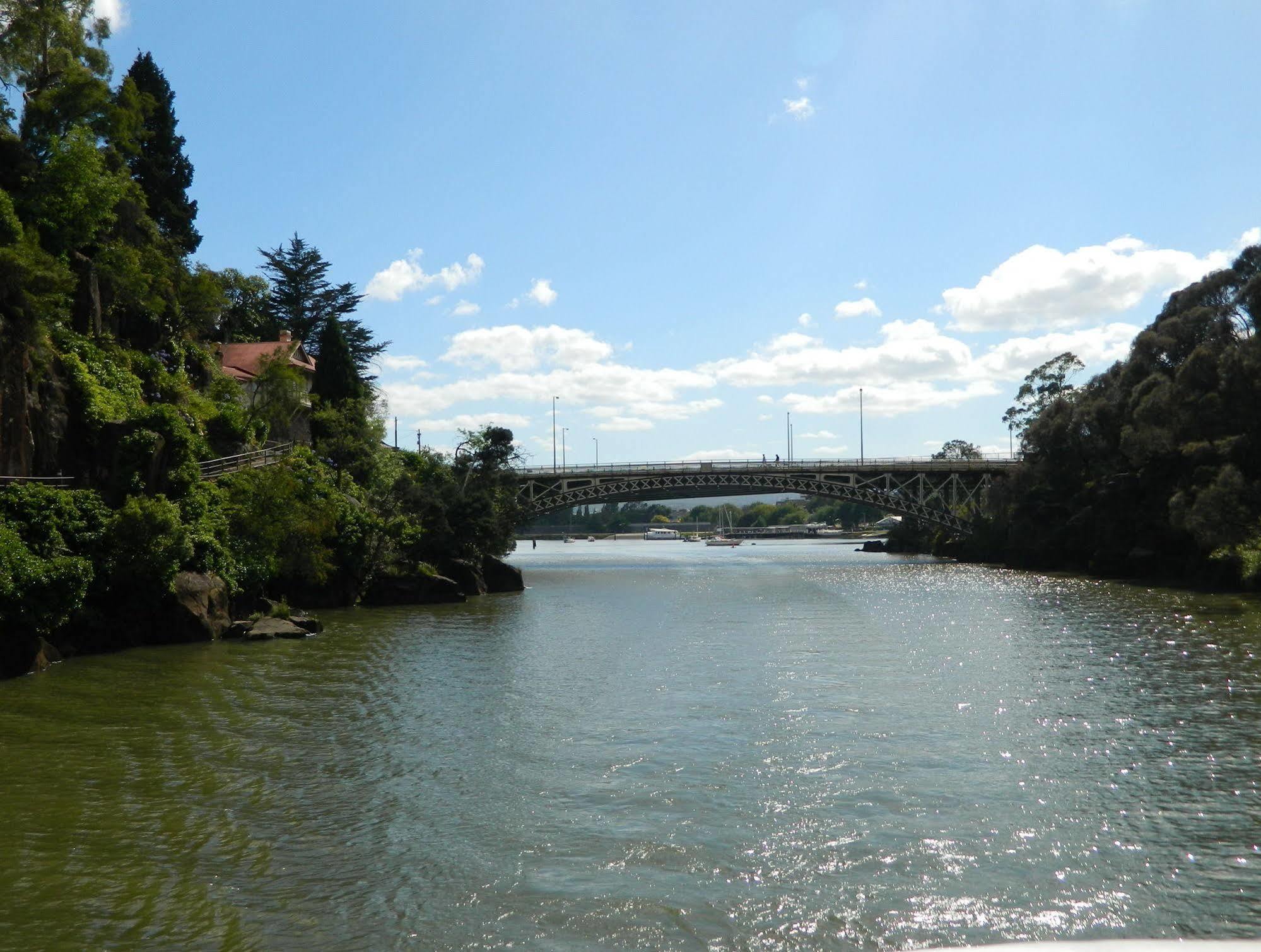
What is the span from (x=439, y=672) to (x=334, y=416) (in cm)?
3535

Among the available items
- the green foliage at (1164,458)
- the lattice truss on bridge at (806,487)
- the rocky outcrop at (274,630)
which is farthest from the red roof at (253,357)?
the green foliage at (1164,458)

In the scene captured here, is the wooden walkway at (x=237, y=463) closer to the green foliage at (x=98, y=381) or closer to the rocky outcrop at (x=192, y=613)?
the green foliage at (x=98, y=381)

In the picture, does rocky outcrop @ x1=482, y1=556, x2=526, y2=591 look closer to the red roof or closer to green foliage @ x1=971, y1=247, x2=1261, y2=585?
the red roof

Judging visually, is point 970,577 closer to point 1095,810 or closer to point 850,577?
point 850,577

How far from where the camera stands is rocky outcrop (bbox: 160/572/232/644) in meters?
33.4

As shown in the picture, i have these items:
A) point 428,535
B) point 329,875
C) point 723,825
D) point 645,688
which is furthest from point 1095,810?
point 428,535

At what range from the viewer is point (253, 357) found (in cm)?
6481

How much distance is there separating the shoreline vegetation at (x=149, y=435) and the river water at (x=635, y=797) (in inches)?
107

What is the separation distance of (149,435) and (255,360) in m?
31.1

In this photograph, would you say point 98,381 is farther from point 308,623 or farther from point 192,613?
point 308,623

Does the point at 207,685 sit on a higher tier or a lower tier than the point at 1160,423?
lower

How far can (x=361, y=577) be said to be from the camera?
48.3 metres

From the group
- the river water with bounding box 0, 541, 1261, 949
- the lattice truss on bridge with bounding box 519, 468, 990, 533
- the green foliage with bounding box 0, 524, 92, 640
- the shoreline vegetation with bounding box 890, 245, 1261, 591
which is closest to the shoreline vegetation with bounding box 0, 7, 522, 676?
the green foliage with bounding box 0, 524, 92, 640

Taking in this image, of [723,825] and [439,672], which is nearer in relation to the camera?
[723,825]
